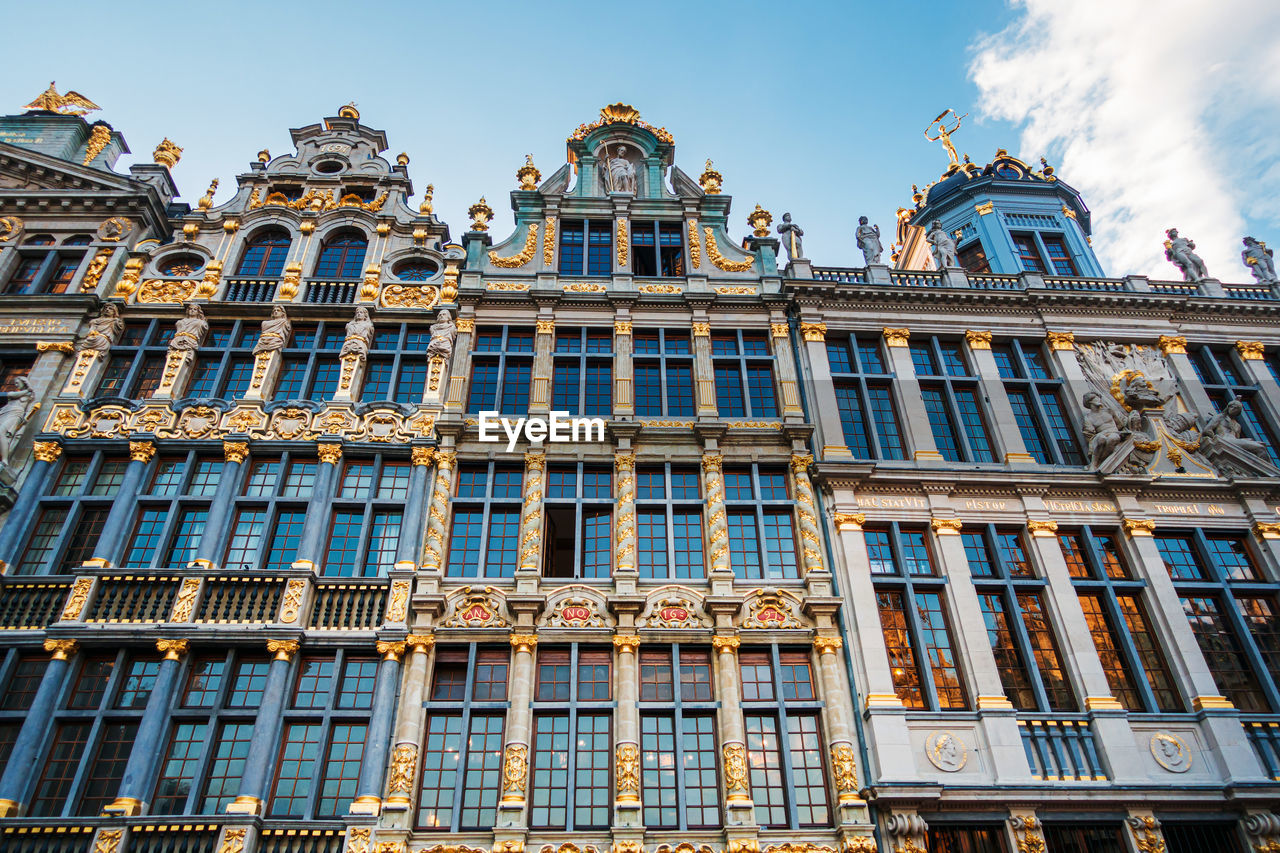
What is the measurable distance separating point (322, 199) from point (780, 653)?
1817 cm

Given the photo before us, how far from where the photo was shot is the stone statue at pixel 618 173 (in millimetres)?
25953

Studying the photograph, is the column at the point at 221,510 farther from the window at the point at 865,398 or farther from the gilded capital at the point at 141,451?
the window at the point at 865,398

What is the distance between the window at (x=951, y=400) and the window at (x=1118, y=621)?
3.00 metres

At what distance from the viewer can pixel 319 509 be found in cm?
1923

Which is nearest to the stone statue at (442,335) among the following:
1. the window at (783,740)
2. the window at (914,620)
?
the window at (783,740)

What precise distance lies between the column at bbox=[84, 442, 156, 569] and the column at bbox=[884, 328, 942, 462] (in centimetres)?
1820

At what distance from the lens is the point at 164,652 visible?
56.4 ft

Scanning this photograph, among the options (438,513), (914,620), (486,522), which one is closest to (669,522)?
(486,522)

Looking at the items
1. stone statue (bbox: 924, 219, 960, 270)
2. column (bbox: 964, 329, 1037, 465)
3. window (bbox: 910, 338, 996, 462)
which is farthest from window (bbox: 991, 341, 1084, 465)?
stone statue (bbox: 924, 219, 960, 270)

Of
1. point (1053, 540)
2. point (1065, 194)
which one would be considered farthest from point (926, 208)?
point (1053, 540)

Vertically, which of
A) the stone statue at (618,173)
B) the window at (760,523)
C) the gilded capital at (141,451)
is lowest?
the window at (760,523)

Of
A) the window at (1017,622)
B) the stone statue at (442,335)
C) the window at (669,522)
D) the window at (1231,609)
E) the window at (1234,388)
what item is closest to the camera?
the window at (1017,622)

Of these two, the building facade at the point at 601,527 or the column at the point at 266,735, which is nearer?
the column at the point at 266,735

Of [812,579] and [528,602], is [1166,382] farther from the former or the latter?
[528,602]
